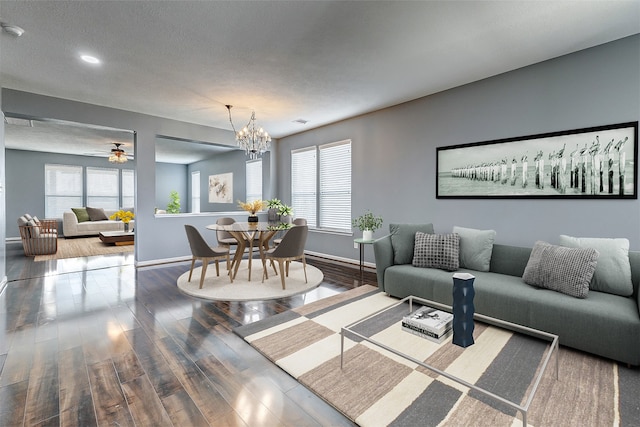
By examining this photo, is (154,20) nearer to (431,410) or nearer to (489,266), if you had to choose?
(431,410)

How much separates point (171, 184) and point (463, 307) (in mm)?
11542

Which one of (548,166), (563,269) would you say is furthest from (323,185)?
(563,269)

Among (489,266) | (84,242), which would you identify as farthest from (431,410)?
(84,242)

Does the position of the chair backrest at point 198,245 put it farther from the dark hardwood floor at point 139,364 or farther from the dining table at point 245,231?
the dark hardwood floor at point 139,364

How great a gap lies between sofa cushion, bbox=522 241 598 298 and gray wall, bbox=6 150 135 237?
11.4m

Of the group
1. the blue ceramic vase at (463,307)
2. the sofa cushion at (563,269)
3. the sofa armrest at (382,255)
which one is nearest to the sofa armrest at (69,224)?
the sofa armrest at (382,255)

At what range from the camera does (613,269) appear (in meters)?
2.46

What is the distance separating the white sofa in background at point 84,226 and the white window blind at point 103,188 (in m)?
1.29

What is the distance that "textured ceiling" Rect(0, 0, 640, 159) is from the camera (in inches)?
91.9

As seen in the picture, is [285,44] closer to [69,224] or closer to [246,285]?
[246,285]

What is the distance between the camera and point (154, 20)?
8.05 ft

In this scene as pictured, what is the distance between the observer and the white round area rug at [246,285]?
139 inches

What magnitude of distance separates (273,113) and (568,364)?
4.76m

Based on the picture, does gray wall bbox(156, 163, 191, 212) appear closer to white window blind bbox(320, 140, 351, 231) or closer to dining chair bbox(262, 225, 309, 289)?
white window blind bbox(320, 140, 351, 231)
